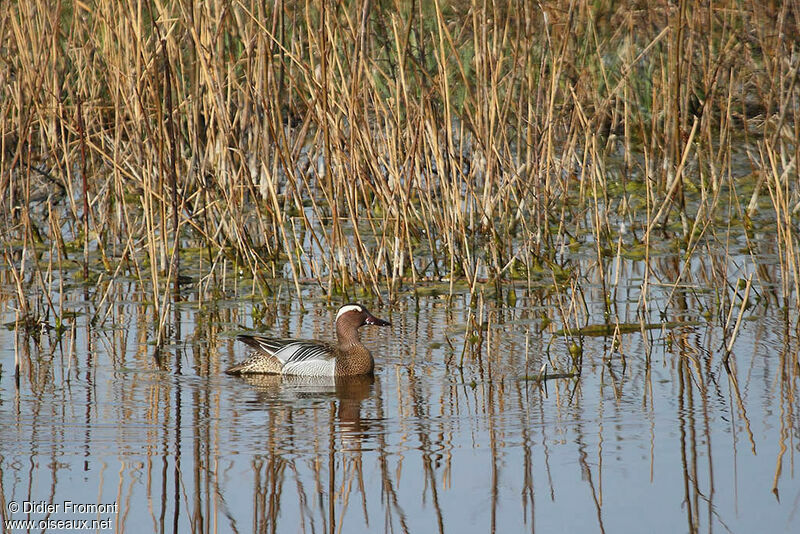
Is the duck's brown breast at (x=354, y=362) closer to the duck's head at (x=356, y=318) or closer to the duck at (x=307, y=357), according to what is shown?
the duck at (x=307, y=357)

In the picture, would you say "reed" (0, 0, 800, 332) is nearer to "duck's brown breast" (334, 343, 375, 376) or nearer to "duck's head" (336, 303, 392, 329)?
"duck's head" (336, 303, 392, 329)

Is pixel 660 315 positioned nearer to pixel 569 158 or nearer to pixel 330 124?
pixel 569 158

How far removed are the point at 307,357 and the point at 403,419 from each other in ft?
3.72

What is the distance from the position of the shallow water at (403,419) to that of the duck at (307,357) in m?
0.08

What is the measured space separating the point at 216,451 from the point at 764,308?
3588mm

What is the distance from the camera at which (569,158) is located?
8.27m

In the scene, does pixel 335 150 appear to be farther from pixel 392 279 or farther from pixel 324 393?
pixel 324 393

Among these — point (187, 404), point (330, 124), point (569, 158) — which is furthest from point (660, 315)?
point (187, 404)

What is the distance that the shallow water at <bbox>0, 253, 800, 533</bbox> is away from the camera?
4.50m

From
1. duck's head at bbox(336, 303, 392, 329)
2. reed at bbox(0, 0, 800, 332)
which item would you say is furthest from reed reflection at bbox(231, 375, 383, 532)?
reed at bbox(0, 0, 800, 332)

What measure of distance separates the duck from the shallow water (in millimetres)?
83

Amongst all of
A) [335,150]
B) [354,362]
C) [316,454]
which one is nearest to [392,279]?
[335,150]

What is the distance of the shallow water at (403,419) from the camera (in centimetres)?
450

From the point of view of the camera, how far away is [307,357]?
6.50m
